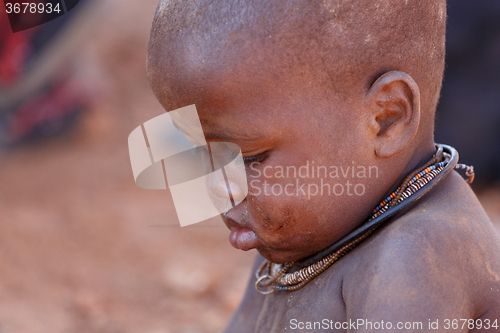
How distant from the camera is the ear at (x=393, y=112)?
3.10 feet

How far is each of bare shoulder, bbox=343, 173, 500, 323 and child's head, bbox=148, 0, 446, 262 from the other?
133mm

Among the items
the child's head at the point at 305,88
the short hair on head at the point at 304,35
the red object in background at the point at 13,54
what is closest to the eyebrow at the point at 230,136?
the child's head at the point at 305,88

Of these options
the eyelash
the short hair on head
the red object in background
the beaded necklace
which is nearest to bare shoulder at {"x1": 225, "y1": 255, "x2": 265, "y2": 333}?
the beaded necklace

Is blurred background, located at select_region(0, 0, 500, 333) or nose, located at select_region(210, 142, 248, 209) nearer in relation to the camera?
nose, located at select_region(210, 142, 248, 209)

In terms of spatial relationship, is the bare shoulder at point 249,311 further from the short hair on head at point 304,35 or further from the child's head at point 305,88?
the short hair on head at point 304,35

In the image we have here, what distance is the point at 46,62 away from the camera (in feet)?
15.5

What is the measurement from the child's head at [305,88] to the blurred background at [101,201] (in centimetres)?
50

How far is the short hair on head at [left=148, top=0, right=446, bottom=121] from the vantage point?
891 mm

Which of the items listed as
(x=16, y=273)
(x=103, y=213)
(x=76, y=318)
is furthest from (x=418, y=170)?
(x=103, y=213)

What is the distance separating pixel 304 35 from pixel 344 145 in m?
0.22

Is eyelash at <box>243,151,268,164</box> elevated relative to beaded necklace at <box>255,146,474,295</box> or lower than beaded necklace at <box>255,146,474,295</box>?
elevated

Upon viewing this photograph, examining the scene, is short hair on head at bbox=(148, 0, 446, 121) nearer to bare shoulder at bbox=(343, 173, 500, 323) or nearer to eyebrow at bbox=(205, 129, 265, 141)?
eyebrow at bbox=(205, 129, 265, 141)

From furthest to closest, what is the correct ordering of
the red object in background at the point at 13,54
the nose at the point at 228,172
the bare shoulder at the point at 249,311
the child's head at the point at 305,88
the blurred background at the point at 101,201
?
1. the red object in background at the point at 13,54
2. the blurred background at the point at 101,201
3. the bare shoulder at the point at 249,311
4. the nose at the point at 228,172
5. the child's head at the point at 305,88

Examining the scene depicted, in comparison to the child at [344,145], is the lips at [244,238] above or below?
below
